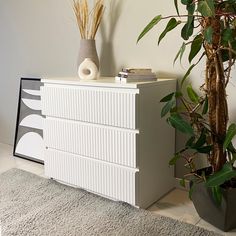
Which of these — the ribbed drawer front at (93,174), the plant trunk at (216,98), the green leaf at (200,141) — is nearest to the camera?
the plant trunk at (216,98)

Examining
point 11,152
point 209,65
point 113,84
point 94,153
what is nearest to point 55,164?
point 94,153

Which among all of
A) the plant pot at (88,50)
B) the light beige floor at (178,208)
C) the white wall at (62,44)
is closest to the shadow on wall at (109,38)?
the white wall at (62,44)

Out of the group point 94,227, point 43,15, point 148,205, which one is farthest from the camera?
point 43,15

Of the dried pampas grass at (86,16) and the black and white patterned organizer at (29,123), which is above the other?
the dried pampas grass at (86,16)

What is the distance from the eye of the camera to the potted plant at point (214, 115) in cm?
142

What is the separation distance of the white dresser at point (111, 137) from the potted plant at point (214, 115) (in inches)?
7.8

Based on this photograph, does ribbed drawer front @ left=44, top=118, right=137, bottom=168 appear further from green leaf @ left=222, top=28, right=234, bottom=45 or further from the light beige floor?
green leaf @ left=222, top=28, right=234, bottom=45

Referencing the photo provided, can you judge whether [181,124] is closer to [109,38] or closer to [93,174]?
[93,174]

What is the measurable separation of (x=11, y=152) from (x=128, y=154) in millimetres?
1645

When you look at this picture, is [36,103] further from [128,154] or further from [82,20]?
[128,154]

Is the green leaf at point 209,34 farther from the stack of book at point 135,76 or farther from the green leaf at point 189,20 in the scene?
the stack of book at point 135,76

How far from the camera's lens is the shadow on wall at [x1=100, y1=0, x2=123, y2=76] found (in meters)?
2.23

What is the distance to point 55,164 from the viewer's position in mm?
2176

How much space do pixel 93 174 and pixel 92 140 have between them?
230 mm
